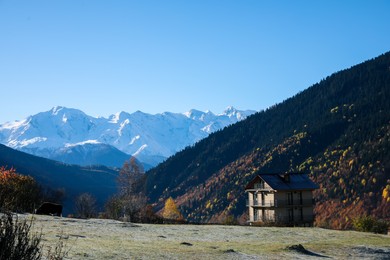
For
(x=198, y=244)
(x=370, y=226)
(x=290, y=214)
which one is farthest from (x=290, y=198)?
(x=198, y=244)

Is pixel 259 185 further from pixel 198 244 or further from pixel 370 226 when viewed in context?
pixel 198 244

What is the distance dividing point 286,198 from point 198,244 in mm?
59647

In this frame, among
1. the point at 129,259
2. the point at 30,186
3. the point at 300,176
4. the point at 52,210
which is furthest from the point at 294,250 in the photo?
the point at 300,176

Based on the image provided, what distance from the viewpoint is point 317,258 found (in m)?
33.8

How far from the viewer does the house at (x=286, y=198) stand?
9431cm

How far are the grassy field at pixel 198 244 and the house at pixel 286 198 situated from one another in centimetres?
3885

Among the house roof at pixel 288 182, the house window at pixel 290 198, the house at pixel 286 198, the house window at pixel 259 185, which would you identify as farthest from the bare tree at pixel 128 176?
the house window at pixel 290 198

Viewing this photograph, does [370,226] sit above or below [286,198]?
below

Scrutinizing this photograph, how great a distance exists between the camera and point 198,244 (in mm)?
38219

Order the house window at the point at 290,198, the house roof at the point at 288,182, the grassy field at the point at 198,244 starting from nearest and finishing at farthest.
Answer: the grassy field at the point at 198,244
the house roof at the point at 288,182
the house window at the point at 290,198

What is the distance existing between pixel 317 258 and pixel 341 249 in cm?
636

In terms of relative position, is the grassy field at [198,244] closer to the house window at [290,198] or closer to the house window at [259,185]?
the house window at [290,198]

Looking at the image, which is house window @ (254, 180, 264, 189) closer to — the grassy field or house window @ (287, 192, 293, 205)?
house window @ (287, 192, 293, 205)

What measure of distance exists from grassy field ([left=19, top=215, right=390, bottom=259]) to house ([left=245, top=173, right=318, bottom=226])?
38.9 meters
